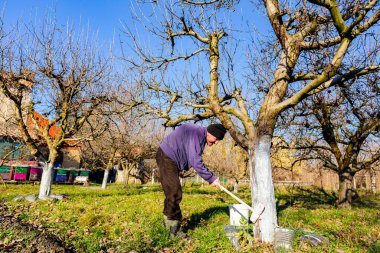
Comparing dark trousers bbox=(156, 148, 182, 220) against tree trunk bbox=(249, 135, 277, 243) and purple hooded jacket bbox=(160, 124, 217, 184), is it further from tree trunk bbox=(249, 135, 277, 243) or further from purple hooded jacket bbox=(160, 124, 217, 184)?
tree trunk bbox=(249, 135, 277, 243)

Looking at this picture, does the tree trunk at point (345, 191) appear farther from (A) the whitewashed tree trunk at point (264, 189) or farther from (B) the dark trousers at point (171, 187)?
(B) the dark trousers at point (171, 187)

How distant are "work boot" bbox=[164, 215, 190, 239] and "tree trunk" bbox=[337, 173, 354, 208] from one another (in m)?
8.45

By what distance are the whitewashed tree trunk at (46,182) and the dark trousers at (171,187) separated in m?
6.51

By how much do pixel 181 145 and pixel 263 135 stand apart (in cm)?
146

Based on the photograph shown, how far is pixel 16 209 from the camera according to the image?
300 inches

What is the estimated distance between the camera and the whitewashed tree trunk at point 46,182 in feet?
31.2

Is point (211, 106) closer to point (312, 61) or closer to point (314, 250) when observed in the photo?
point (312, 61)

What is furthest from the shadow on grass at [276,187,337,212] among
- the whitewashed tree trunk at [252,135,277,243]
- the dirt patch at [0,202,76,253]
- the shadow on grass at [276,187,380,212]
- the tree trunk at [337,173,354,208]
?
the dirt patch at [0,202,76,253]

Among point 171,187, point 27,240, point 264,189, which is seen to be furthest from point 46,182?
point 264,189

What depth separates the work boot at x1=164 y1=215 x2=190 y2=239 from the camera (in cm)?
468

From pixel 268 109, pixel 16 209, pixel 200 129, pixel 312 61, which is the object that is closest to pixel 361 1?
pixel 312 61

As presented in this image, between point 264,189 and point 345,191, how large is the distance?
26.3 ft

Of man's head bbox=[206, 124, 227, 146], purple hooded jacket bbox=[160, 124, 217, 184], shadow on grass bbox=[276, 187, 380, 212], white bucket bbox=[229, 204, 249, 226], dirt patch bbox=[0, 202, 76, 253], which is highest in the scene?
man's head bbox=[206, 124, 227, 146]

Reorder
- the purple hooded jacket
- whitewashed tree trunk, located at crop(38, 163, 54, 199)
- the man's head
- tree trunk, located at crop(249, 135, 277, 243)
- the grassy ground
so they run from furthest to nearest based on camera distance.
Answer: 1. whitewashed tree trunk, located at crop(38, 163, 54, 199)
2. the man's head
3. the purple hooded jacket
4. tree trunk, located at crop(249, 135, 277, 243)
5. the grassy ground
